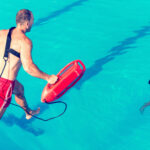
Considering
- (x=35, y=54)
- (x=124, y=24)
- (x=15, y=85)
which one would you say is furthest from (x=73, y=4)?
(x=15, y=85)

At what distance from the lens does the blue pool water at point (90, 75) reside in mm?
3363

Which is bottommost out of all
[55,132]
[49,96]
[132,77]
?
[55,132]

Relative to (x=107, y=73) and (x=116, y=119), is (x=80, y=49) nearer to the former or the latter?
(x=107, y=73)

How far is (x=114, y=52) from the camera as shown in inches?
188

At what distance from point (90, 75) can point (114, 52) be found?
832mm

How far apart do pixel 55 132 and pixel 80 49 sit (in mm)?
2022

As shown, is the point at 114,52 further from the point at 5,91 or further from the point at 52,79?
the point at 5,91

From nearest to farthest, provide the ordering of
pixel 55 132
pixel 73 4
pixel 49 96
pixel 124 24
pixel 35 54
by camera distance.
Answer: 1. pixel 49 96
2. pixel 55 132
3. pixel 35 54
4. pixel 124 24
5. pixel 73 4

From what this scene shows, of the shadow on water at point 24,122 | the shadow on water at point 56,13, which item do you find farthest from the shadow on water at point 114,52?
the shadow on water at point 56,13

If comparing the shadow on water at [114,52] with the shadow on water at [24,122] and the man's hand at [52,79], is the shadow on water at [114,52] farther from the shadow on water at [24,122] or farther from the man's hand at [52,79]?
the man's hand at [52,79]

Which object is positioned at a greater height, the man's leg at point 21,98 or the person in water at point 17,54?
the person in water at point 17,54

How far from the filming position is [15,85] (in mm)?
3213

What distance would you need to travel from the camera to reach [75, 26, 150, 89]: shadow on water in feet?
14.2

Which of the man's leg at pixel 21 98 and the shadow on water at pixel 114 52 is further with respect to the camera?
the shadow on water at pixel 114 52
